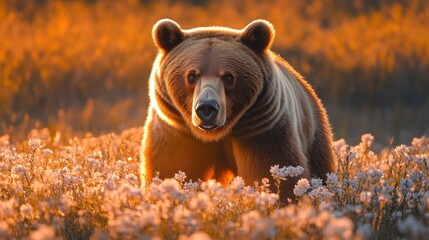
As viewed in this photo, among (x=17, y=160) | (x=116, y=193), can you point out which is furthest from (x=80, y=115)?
(x=116, y=193)

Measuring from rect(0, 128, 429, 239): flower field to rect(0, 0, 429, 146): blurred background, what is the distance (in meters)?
5.14

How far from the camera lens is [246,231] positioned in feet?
11.4

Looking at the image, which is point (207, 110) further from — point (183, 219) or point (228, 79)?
point (183, 219)

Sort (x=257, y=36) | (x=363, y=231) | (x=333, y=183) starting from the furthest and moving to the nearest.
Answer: (x=257, y=36) → (x=333, y=183) → (x=363, y=231)

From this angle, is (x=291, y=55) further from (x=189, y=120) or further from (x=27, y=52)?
(x=189, y=120)

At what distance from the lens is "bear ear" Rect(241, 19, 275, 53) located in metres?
5.82

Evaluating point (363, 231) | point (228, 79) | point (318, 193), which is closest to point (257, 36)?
point (228, 79)

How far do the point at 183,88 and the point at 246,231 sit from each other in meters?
2.21

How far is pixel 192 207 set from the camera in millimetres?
3885

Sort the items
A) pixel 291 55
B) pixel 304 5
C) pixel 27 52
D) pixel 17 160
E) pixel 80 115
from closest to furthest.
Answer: pixel 17 160 < pixel 80 115 < pixel 27 52 < pixel 291 55 < pixel 304 5

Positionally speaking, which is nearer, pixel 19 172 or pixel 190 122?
pixel 19 172

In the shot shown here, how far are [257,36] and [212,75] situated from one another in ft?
1.71

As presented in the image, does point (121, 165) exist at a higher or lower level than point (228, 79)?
lower

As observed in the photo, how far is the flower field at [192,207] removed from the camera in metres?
3.66
